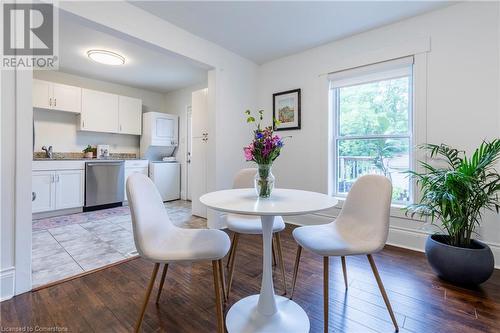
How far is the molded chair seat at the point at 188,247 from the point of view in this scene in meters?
1.22

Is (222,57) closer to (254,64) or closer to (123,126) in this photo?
(254,64)

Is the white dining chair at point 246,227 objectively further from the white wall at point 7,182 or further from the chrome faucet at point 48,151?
the chrome faucet at point 48,151

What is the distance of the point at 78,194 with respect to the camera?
13.0 ft

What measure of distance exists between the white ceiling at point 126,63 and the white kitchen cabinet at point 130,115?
0.37m

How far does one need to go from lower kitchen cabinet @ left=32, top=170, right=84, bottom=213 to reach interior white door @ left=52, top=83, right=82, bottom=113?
3.71ft

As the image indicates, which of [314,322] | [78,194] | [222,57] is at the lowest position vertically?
[314,322]

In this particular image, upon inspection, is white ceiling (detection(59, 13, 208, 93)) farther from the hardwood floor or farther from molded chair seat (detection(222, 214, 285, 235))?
the hardwood floor

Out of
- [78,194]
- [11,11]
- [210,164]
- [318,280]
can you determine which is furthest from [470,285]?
[78,194]

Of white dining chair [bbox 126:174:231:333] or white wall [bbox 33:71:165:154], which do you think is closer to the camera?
white dining chair [bbox 126:174:231:333]

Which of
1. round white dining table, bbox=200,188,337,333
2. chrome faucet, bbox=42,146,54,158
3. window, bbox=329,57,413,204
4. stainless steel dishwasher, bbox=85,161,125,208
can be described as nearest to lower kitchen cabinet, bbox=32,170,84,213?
stainless steel dishwasher, bbox=85,161,125,208

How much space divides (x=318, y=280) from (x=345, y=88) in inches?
92.7

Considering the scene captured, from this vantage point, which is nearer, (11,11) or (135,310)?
(135,310)

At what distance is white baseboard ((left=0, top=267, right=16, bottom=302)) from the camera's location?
156 centimetres

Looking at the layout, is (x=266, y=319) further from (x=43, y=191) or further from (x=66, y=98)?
(x=66, y=98)
